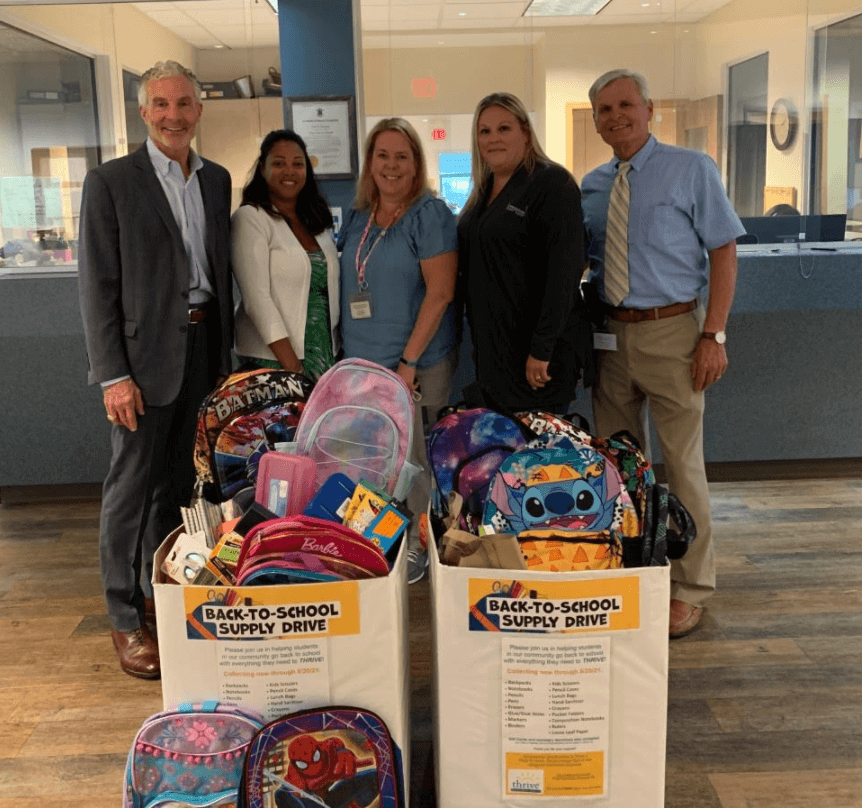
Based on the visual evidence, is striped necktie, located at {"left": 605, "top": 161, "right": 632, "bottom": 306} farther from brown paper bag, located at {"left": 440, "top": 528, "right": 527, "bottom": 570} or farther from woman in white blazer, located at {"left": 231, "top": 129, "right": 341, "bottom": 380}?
brown paper bag, located at {"left": 440, "top": 528, "right": 527, "bottom": 570}

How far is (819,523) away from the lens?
385 centimetres

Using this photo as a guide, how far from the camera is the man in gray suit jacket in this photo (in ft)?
8.39

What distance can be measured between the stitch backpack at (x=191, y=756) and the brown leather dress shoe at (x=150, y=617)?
44.6 inches

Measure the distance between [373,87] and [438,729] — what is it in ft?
10.5

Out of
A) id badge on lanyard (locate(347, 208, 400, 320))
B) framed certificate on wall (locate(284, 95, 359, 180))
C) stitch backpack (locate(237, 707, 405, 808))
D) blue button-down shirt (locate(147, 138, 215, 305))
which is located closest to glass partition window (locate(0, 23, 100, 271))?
framed certificate on wall (locate(284, 95, 359, 180))

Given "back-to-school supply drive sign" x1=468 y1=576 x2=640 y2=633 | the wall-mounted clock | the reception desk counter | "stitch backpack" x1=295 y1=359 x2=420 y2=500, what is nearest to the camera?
"back-to-school supply drive sign" x1=468 y1=576 x2=640 y2=633

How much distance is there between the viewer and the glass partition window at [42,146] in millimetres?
4168

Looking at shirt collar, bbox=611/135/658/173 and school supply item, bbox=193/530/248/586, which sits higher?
shirt collar, bbox=611/135/658/173

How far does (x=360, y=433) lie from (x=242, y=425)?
0.29m

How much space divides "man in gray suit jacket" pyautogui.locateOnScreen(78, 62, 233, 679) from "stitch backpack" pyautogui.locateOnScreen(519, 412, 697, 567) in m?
1.09

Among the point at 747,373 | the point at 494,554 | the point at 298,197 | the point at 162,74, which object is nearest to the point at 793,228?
the point at 747,373

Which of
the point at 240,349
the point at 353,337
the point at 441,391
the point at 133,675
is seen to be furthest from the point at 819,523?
the point at 133,675

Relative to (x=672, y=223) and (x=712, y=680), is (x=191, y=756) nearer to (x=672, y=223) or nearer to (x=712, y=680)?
(x=712, y=680)

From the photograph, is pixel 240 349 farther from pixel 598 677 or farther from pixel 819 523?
pixel 819 523
